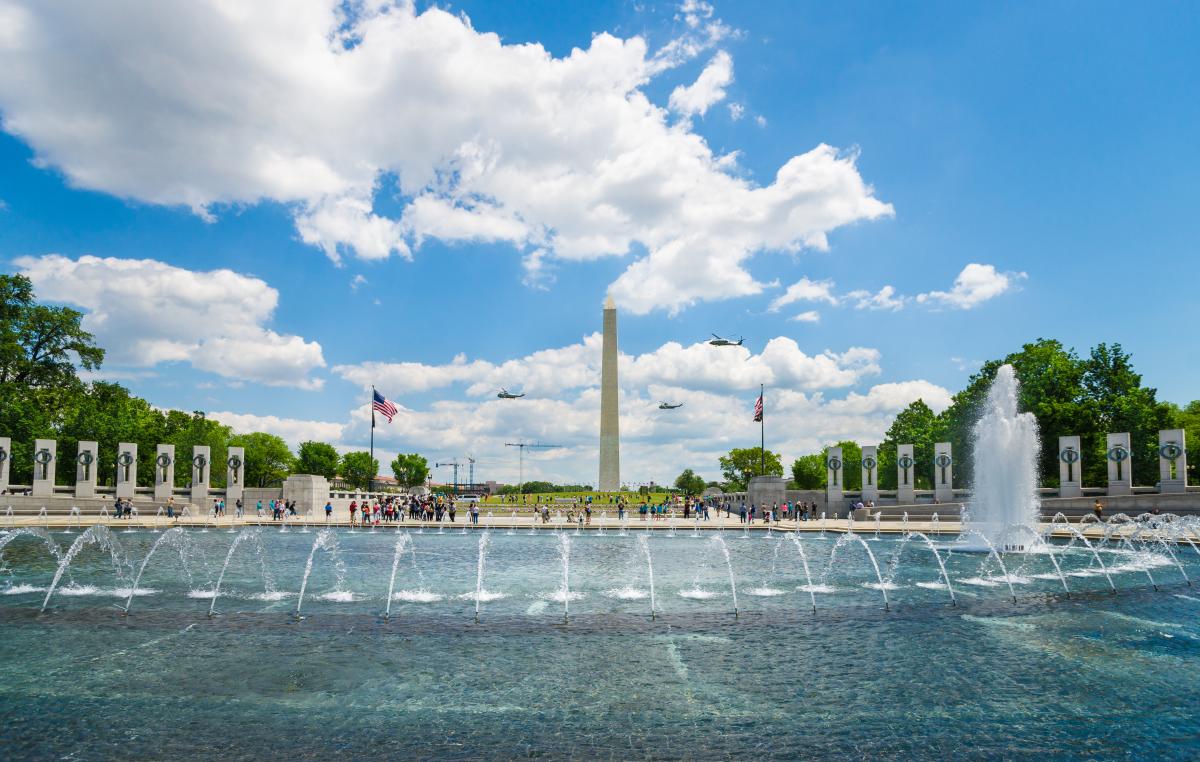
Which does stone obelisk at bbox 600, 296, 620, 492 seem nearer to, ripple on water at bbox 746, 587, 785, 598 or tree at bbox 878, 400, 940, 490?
tree at bbox 878, 400, 940, 490

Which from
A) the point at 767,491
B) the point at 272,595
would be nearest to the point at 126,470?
the point at 272,595

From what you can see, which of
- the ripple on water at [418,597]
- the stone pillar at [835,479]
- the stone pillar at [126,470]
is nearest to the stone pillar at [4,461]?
the stone pillar at [126,470]

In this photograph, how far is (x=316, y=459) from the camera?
127m

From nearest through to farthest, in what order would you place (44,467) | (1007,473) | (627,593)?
1. (627,593)
2. (1007,473)
3. (44,467)

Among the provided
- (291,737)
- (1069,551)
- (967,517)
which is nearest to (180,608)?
(291,737)

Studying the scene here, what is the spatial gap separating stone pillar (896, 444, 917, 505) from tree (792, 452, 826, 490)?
233 ft

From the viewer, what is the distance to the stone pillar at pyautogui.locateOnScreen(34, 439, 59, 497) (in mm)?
49781

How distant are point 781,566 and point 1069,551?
11915mm

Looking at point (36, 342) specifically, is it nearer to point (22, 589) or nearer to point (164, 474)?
point (164, 474)

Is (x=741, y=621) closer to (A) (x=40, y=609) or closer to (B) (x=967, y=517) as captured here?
(A) (x=40, y=609)

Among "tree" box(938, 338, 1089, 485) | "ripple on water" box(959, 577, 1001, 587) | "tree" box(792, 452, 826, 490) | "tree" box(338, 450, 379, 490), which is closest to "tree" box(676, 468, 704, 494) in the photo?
"tree" box(792, 452, 826, 490)

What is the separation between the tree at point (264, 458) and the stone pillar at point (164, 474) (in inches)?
2056

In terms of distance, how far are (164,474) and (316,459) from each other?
75.4 m

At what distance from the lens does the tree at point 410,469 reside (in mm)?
150375
